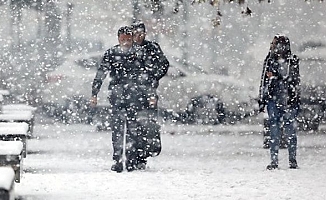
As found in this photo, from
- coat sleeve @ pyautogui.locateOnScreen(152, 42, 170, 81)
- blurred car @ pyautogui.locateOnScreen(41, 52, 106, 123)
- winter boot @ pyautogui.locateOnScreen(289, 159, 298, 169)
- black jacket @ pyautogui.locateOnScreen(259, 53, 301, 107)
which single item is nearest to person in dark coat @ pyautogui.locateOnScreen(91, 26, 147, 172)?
coat sleeve @ pyautogui.locateOnScreen(152, 42, 170, 81)

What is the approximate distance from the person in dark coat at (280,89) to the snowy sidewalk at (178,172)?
13.3 inches

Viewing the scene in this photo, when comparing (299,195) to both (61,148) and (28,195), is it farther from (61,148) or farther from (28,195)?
(61,148)

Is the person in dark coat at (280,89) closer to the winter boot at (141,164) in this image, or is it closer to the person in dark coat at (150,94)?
the person in dark coat at (150,94)

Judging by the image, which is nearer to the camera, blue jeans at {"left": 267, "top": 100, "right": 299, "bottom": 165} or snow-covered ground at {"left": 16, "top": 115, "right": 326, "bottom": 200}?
snow-covered ground at {"left": 16, "top": 115, "right": 326, "bottom": 200}

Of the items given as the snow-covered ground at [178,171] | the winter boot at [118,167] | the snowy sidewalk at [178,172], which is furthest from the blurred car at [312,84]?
the winter boot at [118,167]

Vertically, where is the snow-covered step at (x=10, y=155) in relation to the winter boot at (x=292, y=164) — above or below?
above

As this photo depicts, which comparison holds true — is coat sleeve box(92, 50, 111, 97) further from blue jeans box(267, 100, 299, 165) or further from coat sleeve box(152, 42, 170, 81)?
blue jeans box(267, 100, 299, 165)

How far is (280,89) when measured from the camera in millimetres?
11617

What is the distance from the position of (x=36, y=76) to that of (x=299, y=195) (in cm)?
1219

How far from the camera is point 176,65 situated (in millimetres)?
19469

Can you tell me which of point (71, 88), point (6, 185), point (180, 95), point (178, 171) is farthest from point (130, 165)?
point (71, 88)

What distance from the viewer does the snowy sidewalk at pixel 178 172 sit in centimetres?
962

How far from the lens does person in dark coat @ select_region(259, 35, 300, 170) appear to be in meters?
11.6

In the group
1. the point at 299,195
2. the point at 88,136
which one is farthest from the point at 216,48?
the point at 299,195
